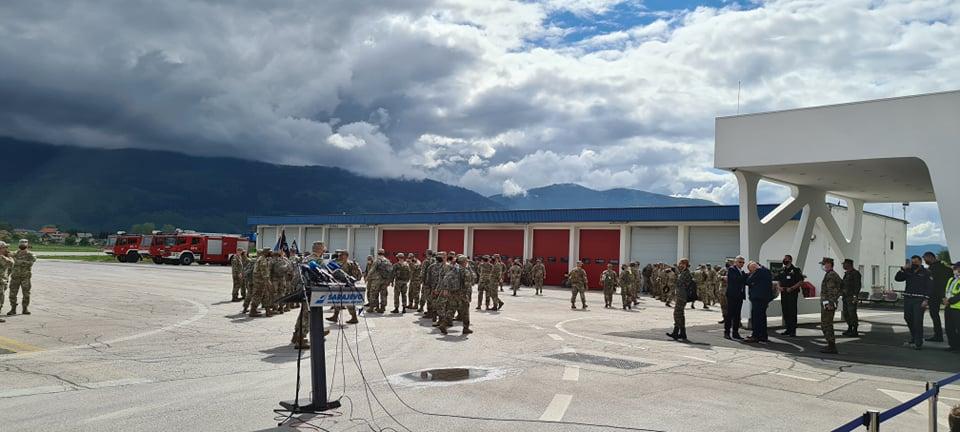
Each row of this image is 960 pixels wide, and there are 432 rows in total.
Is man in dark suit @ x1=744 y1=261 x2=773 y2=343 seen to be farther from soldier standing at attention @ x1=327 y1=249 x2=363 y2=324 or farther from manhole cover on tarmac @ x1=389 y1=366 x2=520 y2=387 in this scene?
soldier standing at attention @ x1=327 y1=249 x2=363 y2=324

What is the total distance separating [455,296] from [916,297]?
9870mm

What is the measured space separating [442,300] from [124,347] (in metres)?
6.18

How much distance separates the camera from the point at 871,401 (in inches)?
313

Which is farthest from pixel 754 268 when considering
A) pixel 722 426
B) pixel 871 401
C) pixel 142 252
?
pixel 142 252

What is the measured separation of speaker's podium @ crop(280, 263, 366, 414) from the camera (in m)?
6.65

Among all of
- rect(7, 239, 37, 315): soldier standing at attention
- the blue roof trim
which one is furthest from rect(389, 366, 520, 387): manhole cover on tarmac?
the blue roof trim

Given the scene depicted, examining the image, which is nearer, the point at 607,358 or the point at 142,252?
the point at 607,358

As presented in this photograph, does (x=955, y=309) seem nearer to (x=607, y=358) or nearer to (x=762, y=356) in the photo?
(x=762, y=356)

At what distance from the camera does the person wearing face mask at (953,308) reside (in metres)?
12.3

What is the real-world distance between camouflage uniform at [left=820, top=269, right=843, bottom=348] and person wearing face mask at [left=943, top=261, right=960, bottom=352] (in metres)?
1.87

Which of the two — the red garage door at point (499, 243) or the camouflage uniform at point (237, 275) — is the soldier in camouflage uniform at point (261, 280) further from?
the red garage door at point (499, 243)

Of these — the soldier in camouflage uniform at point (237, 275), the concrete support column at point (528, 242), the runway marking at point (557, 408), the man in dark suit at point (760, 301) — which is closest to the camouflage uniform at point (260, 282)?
the soldier in camouflage uniform at point (237, 275)

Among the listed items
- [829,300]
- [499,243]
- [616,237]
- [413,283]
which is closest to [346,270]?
[413,283]

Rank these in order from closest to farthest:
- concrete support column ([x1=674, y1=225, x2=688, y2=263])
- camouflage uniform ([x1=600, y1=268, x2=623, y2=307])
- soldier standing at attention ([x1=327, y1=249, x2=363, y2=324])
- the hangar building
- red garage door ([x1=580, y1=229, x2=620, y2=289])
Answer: soldier standing at attention ([x1=327, y1=249, x2=363, y2=324]) → camouflage uniform ([x1=600, y1=268, x2=623, y2=307]) → the hangar building → concrete support column ([x1=674, y1=225, x2=688, y2=263]) → red garage door ([x1=580, y1=229, x2=620, y2=289])
